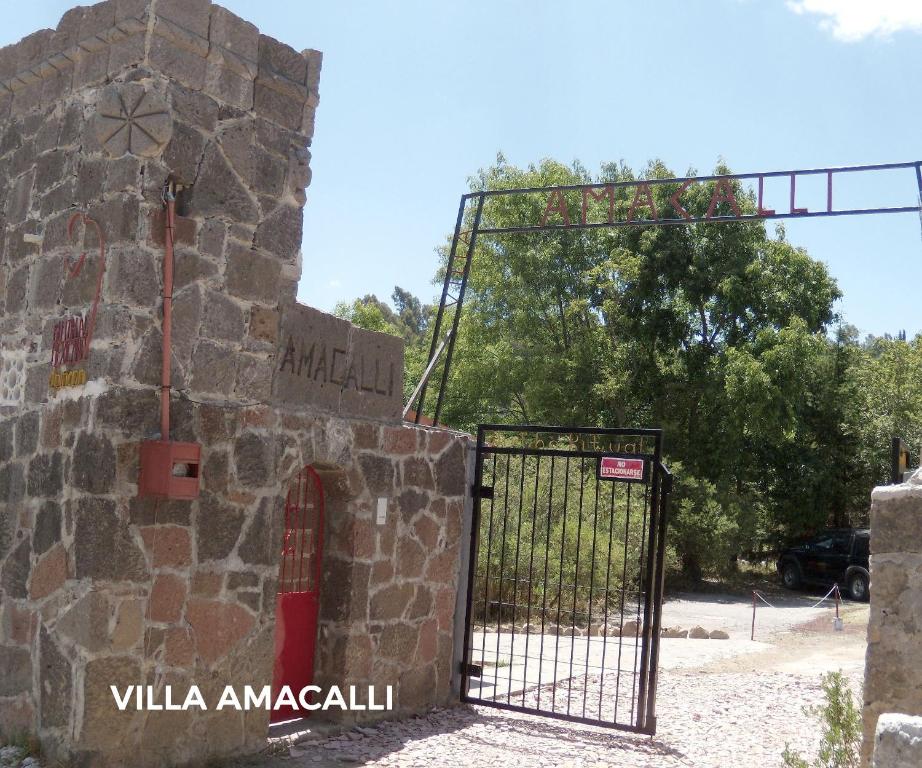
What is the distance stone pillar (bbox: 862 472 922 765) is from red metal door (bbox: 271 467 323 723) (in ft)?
12.9

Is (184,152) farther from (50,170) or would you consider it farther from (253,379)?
(253,379)

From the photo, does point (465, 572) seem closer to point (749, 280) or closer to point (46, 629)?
point (46, 629)

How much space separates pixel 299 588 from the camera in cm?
688

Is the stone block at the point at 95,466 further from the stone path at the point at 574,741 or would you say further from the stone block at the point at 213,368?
the stone path at the point at 574,741

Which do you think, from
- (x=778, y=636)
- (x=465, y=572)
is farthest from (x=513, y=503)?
(x=465, y=572)

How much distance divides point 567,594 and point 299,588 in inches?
320

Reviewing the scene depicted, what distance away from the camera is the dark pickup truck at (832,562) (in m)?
19.7

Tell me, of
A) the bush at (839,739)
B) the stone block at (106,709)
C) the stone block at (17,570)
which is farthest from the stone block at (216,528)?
the bush at (839,739)

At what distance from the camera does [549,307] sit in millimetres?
26031

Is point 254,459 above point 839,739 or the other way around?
above

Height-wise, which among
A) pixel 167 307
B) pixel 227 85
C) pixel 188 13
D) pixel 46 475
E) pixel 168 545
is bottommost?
pixel 168 545

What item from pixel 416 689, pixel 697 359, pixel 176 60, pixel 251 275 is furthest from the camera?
pixel 697 359

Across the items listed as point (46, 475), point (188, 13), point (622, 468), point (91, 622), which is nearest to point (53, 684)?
point (91, 622)

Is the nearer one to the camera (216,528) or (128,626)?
(128,626)
